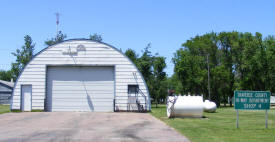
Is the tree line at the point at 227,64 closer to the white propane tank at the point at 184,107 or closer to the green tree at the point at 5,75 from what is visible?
the white propane tank at the point at 184,107

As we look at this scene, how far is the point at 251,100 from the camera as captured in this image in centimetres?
1470

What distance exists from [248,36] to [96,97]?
118ft

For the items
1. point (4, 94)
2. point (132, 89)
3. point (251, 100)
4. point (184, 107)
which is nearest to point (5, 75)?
point (4, 94)

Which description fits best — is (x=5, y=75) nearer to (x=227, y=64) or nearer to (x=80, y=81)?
(x=227, y=64)

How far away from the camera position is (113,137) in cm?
1143

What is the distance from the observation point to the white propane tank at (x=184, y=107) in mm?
19422

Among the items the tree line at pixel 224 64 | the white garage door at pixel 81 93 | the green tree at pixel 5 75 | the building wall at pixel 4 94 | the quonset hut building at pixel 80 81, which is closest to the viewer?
the quonset hut building at pixel 80 81

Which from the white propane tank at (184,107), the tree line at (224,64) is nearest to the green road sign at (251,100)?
the white propane tank at (184,107)

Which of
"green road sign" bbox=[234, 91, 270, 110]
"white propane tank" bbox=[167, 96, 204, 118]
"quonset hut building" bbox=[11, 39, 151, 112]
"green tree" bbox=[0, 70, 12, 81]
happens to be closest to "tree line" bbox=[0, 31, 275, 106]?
"quonset hut building" bbox=[11, 39, 151, 112]

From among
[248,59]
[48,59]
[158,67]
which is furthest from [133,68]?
[248,59]

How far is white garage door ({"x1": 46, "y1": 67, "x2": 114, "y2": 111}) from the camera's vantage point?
85.7ft

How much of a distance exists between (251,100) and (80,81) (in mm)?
14743

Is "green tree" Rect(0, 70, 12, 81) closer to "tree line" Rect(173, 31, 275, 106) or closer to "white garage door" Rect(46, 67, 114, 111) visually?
"tree line" Rect(173, 31, 275, 106)

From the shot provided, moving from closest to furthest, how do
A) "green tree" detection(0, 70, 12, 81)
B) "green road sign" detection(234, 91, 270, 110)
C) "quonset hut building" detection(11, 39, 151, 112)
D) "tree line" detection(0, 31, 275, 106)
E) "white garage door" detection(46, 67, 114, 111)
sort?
"green road sign" detection(234, 91, 270, 110)
"quonset hut building" detection(11, 39, 151, 112)
"white garage door" detection(46, 67, 114, 111)
"tree line" detection(0, 31, 275, 106)
"green tree" detection(0, 70, 12, 81)
